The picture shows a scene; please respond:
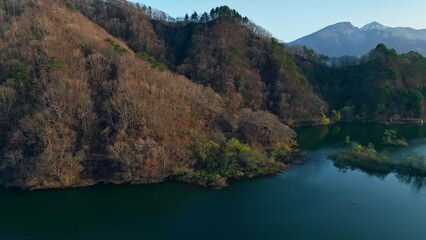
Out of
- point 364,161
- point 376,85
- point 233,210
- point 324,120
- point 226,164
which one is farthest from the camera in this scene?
point 376,85

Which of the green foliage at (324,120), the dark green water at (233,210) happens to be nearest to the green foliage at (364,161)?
the dark green water at (233,210)

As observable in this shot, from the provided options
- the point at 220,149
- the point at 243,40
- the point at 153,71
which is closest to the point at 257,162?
the point at 220,149

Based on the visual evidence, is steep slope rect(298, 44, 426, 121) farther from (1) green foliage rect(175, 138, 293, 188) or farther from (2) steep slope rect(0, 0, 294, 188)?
(1) green foliage rect(175, 138, 293, 188)

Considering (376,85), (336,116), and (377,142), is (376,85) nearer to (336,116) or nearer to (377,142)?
(336,116)

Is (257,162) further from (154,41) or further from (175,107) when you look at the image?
(154,41)

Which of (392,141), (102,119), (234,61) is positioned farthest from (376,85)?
(102,119)

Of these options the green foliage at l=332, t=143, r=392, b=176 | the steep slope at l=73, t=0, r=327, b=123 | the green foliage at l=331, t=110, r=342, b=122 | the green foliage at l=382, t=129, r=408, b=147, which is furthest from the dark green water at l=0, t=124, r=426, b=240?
the green foliage at l=331, t=110, r=342, b=122
